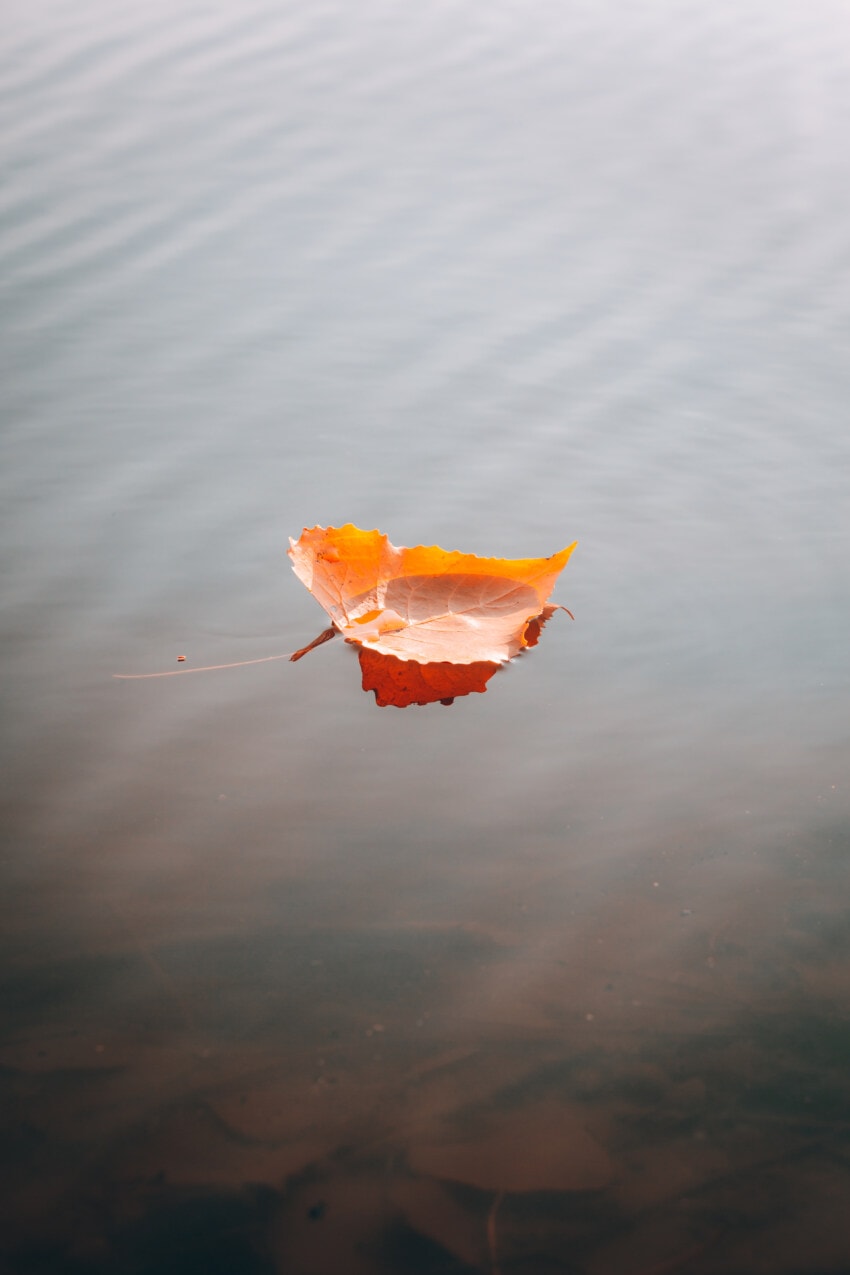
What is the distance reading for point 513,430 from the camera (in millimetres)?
1817

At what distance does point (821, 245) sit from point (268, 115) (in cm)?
160

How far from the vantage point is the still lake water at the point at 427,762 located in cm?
80

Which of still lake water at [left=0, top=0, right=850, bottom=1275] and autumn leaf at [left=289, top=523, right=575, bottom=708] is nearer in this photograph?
still lake water at [left=0, top=0, right=850, bottom=1275]

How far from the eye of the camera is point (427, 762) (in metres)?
1.15

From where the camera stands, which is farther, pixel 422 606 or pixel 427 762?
pixel 422 606

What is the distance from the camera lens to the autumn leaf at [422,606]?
4.20 ft

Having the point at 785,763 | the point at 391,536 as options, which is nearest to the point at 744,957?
the point at 785,763

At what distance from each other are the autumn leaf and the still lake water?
39mm

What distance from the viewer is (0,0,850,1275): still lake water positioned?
31.4 inches

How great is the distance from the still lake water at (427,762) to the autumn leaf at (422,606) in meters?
0.04

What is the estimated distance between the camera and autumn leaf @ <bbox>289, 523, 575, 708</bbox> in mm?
1279

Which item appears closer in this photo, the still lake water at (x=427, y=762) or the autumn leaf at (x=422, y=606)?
the still lake water at (x=427, y=762)

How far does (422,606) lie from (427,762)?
11.0 inches

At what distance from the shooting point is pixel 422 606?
1.38 meters
